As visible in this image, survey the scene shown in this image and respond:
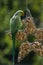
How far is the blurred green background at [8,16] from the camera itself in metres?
1.70

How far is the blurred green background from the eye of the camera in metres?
1.70

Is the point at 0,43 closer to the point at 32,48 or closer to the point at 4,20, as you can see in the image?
the point at 4,20

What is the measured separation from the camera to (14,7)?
5.71 ft

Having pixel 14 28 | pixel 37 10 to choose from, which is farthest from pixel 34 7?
pixel 14 28

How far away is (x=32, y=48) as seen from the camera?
960mm

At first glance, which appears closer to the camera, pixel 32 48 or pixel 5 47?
pixel 32 48

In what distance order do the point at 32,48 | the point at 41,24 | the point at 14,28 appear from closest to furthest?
the point at 14,28
the point at 32,48
the point at 41,24

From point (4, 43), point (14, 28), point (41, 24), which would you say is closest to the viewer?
point (14, 28)

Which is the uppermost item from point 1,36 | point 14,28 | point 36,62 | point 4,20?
point 14,28

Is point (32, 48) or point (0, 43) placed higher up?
point (32, 48)

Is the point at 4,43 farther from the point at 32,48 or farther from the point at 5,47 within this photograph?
the point at 32,48

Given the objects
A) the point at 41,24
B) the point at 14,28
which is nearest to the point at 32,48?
the point at 14,28

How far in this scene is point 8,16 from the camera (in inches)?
66.7

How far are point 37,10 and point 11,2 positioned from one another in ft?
0.69
